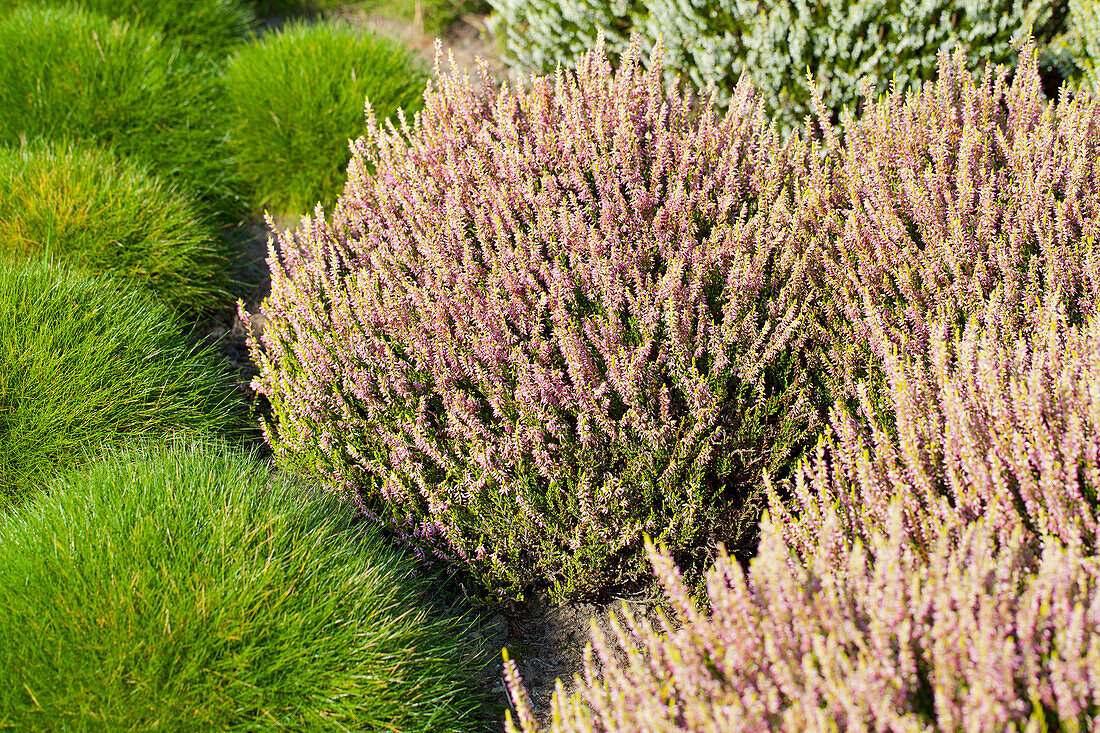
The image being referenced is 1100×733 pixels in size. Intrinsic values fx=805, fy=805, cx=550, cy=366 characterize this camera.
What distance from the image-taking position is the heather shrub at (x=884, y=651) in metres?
1.47

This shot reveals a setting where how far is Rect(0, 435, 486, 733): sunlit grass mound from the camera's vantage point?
6.57 ft

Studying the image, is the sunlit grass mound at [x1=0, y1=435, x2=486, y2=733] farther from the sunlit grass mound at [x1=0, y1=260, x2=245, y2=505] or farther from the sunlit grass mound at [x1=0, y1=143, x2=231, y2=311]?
the sunlit grass mound at [x1=0, y1=143, x2=231, y2=311]

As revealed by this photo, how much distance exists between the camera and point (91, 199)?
379 cm

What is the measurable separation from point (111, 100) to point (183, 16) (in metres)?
1.34

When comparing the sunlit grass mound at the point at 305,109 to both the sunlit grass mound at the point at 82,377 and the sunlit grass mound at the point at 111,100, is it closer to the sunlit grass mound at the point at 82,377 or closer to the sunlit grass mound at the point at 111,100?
the sunlit grass mound at the point at 111,100

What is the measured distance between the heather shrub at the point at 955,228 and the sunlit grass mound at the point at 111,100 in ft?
10.9

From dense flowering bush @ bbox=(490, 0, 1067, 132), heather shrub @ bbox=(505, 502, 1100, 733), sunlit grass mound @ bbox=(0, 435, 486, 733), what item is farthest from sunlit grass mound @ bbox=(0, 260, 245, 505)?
dense flowering bush @ bbox=(490, 0, 1067, 132)

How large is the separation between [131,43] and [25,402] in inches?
113

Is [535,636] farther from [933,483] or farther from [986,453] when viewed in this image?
[986,453]

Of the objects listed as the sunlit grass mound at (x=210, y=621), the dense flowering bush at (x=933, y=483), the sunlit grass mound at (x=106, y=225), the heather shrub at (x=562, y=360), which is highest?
the dense flowering bush at (x=933, y=483)

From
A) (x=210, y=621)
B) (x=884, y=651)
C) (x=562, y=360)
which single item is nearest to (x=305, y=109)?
(x=562, y=360)

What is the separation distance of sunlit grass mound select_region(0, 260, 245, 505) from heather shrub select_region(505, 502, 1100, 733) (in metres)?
2.04

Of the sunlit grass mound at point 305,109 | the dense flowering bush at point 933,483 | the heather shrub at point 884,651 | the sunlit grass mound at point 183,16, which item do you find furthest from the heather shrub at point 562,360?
the sunlit grass mound at point 183,16

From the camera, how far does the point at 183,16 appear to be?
5.56 metres
